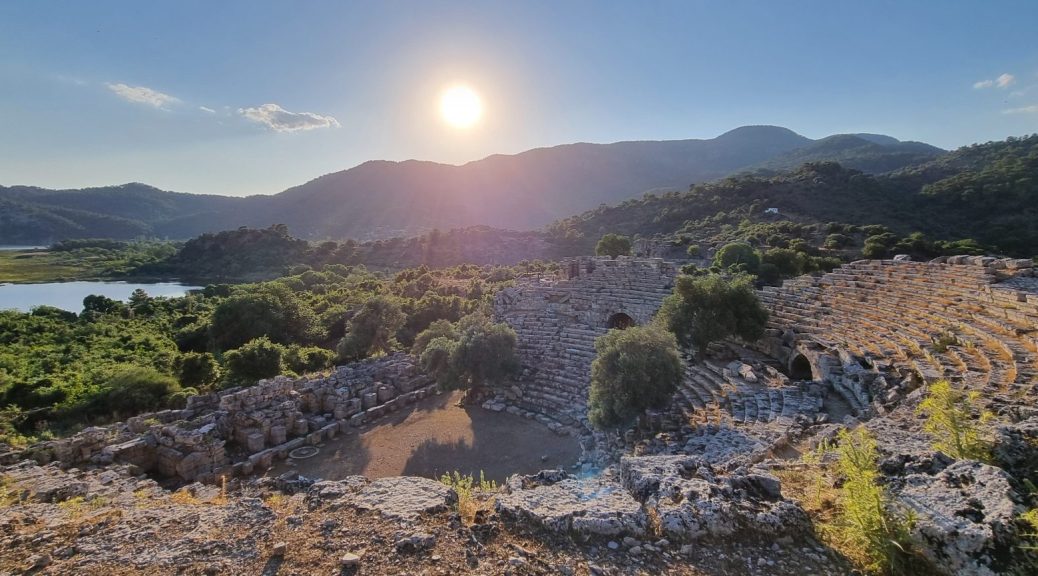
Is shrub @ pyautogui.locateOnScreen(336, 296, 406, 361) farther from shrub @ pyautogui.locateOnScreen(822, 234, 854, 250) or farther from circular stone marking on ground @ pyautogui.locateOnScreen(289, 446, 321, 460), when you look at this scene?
shrub @ pyautogui.locateOnScreen(822, 234, 854, 250)

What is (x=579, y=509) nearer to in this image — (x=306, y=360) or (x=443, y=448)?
(x=443, y=448)

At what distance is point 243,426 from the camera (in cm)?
1666

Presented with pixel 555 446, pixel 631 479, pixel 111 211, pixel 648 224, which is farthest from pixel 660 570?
pixel 111 211

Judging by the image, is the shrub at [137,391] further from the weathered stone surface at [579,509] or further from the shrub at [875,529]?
the shrub at [875,529]

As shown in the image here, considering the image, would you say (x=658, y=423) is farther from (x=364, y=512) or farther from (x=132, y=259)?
(x=132, y=259)

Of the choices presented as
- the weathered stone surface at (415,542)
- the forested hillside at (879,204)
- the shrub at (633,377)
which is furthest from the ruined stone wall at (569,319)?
the forested hillside at (879,204)

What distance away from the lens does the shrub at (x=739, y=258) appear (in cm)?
3600

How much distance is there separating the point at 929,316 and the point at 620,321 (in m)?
14.0

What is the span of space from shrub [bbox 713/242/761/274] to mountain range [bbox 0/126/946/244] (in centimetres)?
11162

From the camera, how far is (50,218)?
140875 mm

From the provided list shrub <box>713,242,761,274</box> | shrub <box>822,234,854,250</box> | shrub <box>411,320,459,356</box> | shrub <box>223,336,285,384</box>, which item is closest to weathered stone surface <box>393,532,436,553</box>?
shrub <box>411,320,459,356</box>

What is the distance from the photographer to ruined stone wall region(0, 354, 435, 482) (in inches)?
550

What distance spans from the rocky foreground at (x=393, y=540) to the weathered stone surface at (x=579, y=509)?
2cm

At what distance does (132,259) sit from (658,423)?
121372 millimetres
